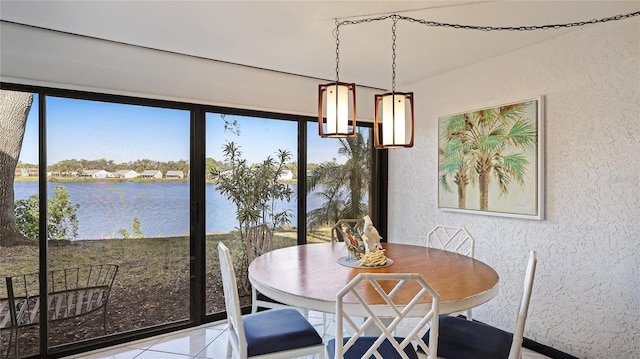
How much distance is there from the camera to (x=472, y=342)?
1.90 m

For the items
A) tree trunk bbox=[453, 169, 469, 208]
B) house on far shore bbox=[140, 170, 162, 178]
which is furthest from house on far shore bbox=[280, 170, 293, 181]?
tree trunk bbox=[453, 169, 469, 208]

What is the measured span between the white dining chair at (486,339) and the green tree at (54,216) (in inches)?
109

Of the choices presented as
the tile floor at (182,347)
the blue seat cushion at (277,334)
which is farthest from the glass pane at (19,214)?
the blue seat cushion at (277,334)

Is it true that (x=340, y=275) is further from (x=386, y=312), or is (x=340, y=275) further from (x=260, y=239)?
(x=260, y=239)

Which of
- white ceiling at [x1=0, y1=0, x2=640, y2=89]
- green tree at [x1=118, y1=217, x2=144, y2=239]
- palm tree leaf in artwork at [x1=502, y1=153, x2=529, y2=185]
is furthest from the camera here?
green tree at [x1=118, y1=217, x2=144, y2=239]

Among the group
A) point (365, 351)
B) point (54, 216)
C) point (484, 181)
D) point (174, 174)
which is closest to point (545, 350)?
point (484, 181)

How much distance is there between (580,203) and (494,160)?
734 mm

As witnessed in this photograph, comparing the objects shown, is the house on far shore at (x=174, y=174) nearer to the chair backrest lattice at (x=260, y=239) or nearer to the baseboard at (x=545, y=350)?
the chair backrest lattice at (x=260, y=239)

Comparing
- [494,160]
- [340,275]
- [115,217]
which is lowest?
[340,275]

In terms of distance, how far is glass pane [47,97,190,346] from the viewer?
9.03ft

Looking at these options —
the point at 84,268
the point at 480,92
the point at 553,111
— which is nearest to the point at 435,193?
the point at 480,92

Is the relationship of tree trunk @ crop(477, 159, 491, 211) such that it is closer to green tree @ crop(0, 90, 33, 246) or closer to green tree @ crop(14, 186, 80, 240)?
green tree @ crop(14, 186, 80, 240)

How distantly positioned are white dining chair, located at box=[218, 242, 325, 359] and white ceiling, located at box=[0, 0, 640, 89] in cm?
151

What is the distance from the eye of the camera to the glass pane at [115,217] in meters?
2.75
